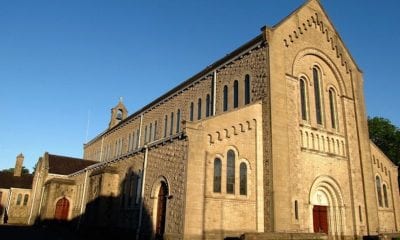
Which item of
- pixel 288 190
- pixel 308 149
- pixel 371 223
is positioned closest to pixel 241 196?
pixel 288 190

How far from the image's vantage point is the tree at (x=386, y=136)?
4434 cm

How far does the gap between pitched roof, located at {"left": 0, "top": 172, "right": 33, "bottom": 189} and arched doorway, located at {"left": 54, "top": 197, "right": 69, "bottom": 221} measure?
23304mm

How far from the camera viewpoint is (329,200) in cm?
2286

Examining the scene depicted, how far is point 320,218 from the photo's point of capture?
21891mm

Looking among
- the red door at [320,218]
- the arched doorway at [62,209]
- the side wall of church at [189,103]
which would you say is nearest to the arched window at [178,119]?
the side wall of church at [189,103]

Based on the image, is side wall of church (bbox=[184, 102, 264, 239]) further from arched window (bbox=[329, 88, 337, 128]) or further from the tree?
the tree

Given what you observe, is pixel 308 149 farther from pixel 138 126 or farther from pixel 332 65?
pixel 138 126

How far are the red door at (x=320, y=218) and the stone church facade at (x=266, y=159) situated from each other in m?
0.07

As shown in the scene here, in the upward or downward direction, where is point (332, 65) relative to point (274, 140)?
upward

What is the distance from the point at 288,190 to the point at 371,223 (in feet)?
28.9

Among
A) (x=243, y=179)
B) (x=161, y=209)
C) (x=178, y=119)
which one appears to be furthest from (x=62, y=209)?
(x=243, y=179)

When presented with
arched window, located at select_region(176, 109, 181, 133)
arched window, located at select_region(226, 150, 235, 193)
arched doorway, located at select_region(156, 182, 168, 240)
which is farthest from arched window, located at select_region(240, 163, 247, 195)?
arched window, located at select_region(176, 109, 181, 133)

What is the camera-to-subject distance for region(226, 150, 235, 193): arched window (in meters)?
19.0

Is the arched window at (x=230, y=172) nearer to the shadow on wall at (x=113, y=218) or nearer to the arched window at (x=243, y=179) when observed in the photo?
A: the arched window at (x=243, y=179)
